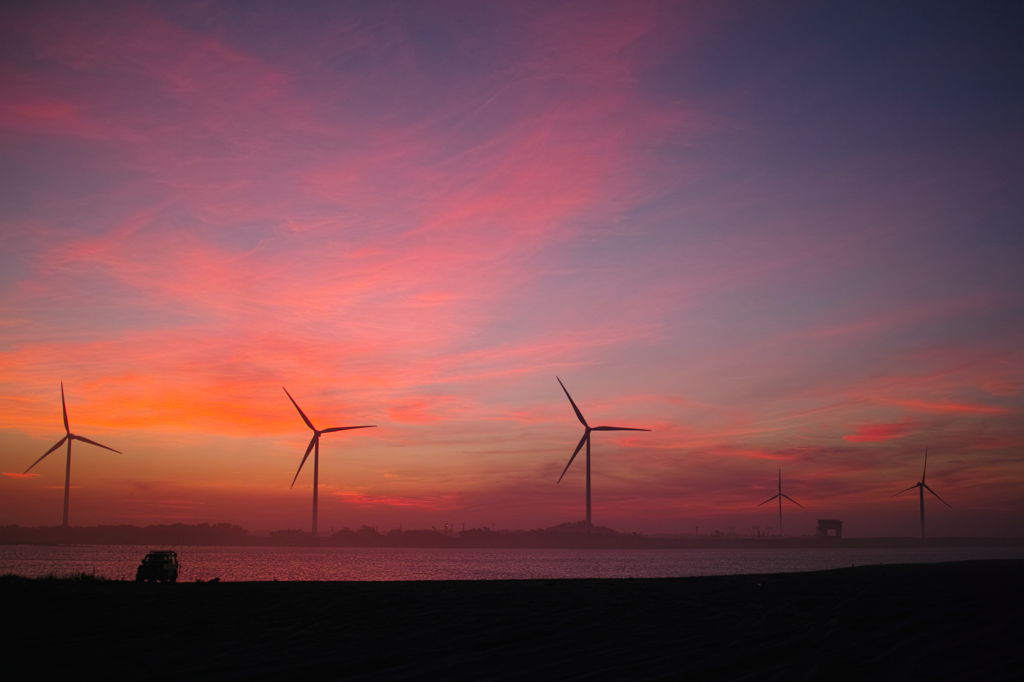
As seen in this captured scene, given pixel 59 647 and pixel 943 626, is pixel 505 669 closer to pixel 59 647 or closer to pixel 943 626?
pixel 59 647

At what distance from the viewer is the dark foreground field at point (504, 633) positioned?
1814 cm

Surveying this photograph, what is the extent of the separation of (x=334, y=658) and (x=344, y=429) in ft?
422

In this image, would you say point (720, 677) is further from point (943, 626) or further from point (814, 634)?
point (943, 626)

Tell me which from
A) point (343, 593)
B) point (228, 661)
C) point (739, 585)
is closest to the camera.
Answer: point (228, 661)

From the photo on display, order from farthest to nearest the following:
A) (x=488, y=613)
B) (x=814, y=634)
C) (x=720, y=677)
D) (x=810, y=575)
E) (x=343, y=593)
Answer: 1. (x=810, y=575)
2. (x=343, y=593)
3. (x=488, y=613)
4. (x=814, y=634)
5. (x=720, y=677)

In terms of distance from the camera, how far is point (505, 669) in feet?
59.1

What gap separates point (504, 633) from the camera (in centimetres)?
2384

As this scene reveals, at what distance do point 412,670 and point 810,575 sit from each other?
43515 mm

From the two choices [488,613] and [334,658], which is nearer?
[334,658]

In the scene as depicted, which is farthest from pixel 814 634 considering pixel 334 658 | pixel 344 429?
pixel 344 429

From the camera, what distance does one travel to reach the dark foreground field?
18141mm

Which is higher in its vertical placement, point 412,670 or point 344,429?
point 344,429

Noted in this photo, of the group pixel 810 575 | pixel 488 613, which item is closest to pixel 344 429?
pixel 810 575

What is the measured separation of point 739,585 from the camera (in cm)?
4322
